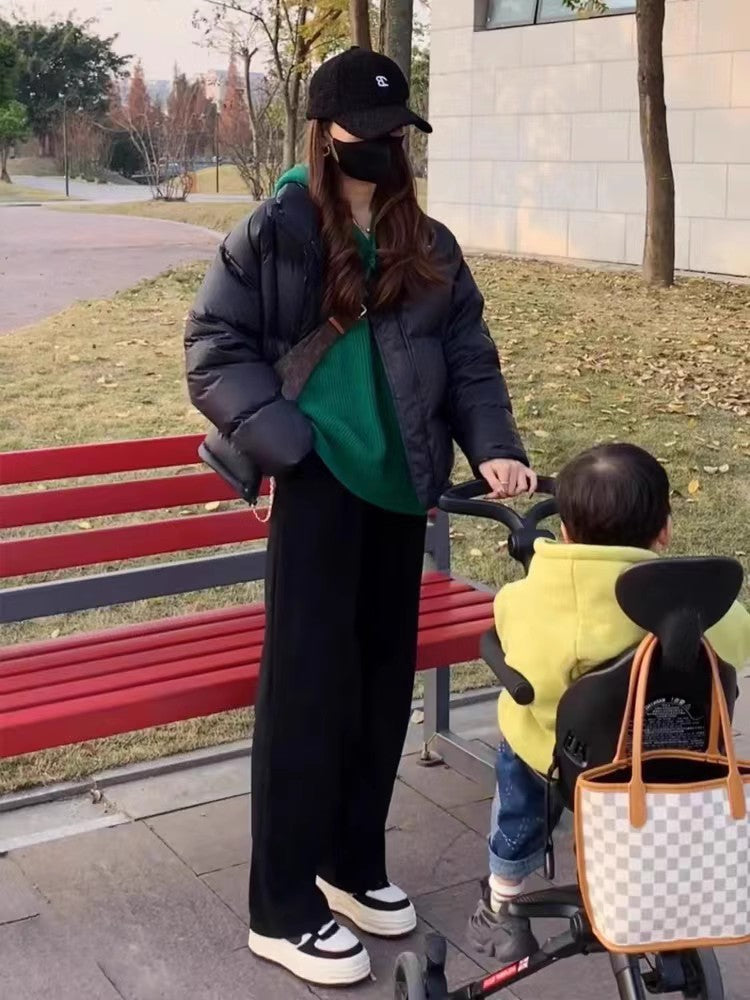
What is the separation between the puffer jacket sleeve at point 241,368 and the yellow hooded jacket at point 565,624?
0.52m

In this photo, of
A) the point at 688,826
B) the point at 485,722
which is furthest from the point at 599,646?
the point at 485,722

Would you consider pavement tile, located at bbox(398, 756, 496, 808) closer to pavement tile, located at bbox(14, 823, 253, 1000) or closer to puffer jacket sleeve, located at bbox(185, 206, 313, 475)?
pavement tile, located at bbox(14, 823, 253, 1000)

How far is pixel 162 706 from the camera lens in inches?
123

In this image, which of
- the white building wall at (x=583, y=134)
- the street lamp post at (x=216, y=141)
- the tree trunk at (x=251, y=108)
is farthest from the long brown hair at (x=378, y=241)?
the street lamp post at (x=216, y=141)

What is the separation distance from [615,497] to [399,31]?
5803 millimetres

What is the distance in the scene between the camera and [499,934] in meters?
3.07

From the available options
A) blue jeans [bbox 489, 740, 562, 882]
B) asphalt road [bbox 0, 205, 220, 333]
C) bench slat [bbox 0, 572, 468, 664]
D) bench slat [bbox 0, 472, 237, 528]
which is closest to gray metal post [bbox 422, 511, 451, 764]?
bench slat [bbox 0, 572, 468, 664]

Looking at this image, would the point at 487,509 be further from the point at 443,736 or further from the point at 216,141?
the point at 216,141

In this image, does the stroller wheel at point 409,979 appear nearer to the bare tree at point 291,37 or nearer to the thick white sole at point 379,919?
the thick white sole at point 379,919

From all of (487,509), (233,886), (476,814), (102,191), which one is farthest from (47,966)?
(102,191)

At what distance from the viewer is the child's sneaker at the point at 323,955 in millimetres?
2924

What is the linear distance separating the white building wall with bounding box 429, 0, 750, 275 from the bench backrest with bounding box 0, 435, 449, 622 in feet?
43.6

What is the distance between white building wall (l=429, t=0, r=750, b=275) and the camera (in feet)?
53.0

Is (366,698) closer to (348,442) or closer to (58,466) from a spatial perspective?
(348,442)
